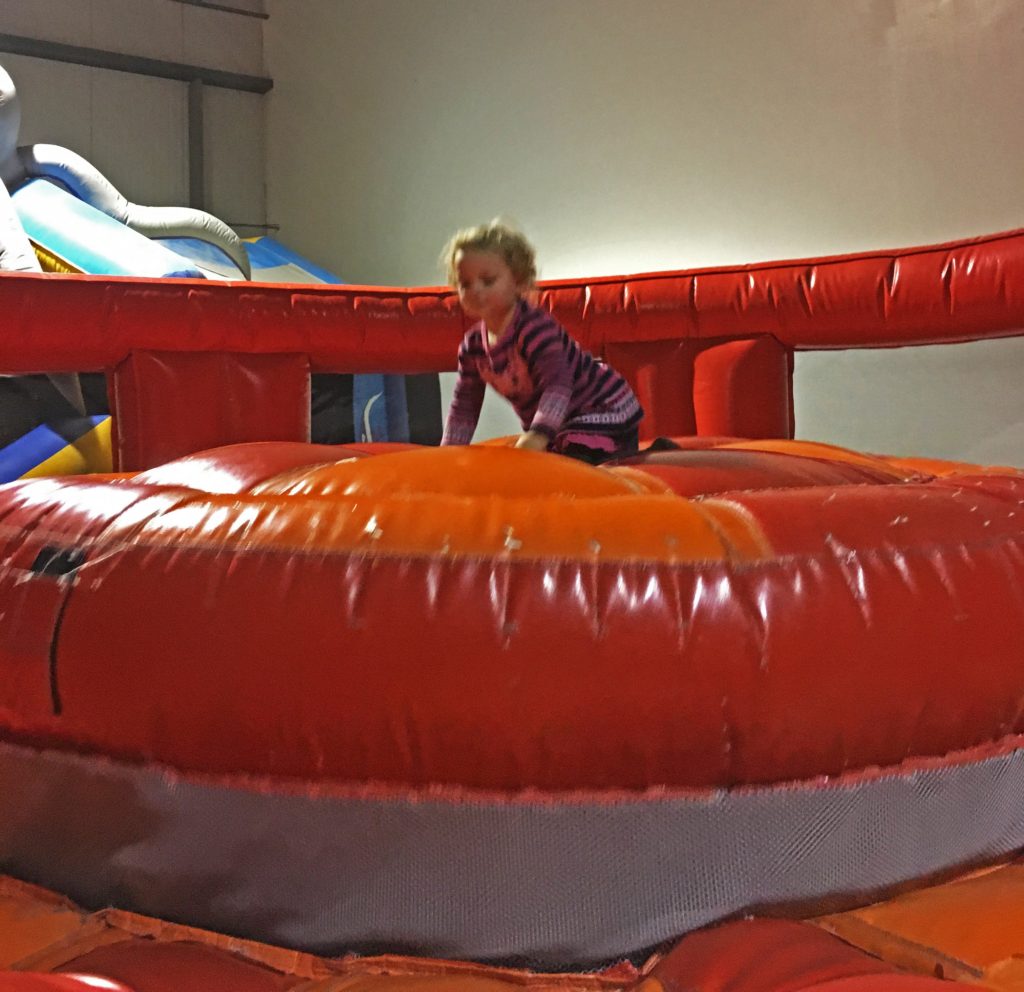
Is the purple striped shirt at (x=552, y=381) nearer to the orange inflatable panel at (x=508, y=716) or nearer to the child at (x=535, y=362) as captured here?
the child at (x=535, y=362)

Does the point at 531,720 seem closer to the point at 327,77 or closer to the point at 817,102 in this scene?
the point at 817,102

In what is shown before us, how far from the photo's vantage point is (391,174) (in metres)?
3.09

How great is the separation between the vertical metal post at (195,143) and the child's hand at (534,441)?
257cm

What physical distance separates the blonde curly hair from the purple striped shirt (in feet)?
0.17

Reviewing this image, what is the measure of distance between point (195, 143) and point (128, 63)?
0.32 metres

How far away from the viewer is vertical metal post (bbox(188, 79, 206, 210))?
10.8ft

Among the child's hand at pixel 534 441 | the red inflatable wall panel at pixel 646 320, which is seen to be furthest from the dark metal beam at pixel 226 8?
the child's hand at pixel 534 441

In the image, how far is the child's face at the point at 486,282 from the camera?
50.8 inches

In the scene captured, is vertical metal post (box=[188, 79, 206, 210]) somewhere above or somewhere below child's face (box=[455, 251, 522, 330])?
above

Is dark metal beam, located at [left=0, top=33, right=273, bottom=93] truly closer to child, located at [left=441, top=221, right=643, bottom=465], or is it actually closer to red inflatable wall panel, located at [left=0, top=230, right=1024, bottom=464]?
red inflatable wall panel, located at [left=0, top=230, right=1024, bottom=464]

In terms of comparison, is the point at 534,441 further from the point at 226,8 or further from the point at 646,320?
the point at 226,8

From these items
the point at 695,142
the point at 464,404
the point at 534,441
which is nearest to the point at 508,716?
the point at 534,441

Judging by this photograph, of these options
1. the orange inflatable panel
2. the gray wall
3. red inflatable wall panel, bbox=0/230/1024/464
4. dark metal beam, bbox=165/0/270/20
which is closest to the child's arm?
red inflatable wall panel, bbox=0/230/1024/464

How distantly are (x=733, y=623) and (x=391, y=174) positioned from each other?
9.22ft
